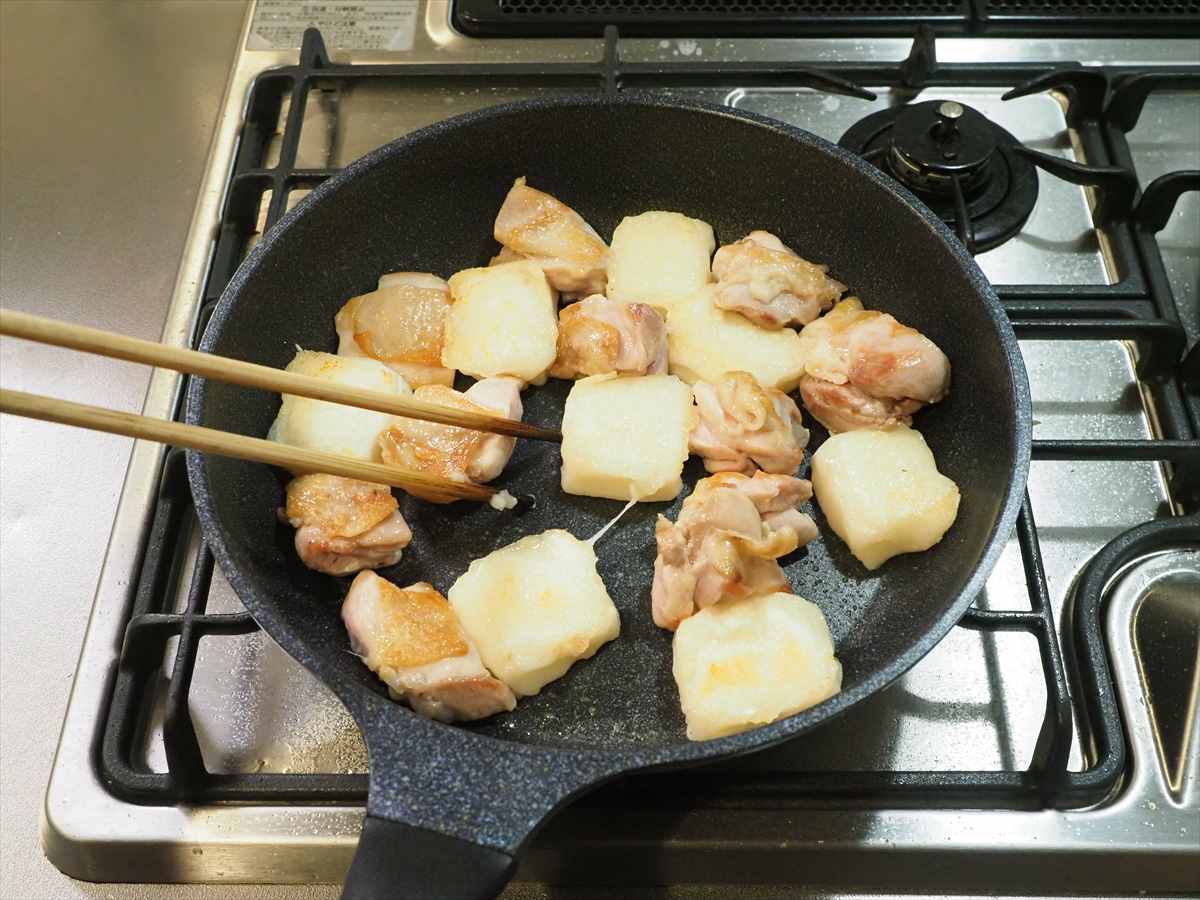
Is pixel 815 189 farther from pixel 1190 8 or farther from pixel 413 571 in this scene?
pixel 1190 8

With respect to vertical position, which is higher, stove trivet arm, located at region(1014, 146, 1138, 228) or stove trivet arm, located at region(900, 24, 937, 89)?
stove trivet arm, located at region(900, 24, 937, 89)

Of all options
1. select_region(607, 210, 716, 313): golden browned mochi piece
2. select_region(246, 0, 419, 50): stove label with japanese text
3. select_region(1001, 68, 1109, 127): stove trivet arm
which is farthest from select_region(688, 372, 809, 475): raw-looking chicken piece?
select_region(246, 0, 419, 50): stove label with japanese text

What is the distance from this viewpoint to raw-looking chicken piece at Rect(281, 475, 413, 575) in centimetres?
137

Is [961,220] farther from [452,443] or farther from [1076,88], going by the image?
[452,443]

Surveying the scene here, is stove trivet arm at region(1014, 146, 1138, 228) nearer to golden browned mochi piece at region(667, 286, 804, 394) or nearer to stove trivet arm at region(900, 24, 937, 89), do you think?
stove trivet arm at region(900, 24, 937, 89)

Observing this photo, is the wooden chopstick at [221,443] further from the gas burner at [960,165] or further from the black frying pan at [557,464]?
the gas burner at [960,165]

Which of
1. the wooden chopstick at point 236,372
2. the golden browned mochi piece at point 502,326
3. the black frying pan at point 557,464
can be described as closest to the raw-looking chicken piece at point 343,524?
the black frying pan at point 557,464

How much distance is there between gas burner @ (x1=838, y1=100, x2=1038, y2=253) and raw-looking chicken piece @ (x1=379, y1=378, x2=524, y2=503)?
0.76 metres

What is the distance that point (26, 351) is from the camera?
1730 mm

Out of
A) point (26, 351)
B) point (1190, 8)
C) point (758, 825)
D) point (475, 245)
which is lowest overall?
point (758, 825)

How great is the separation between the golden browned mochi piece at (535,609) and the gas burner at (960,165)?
819mm

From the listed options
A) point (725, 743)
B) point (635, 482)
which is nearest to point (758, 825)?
point (725, 743)

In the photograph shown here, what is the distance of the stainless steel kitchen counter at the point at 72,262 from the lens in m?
1.38

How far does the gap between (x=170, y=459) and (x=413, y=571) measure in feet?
1.21
